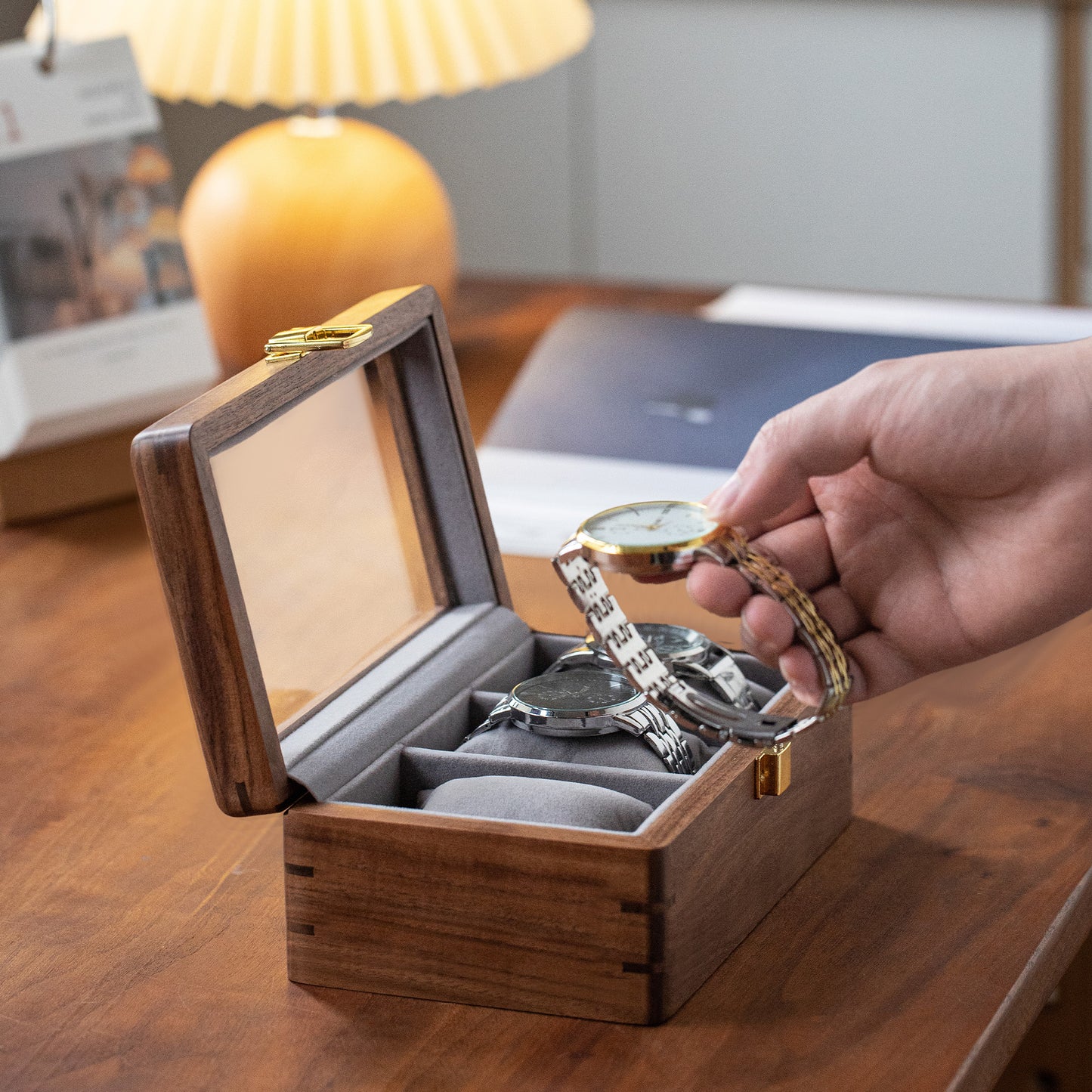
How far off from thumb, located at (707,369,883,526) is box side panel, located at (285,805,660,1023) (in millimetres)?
174

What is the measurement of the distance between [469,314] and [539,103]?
1355 mm

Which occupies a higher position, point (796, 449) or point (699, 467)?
point (796, 449)

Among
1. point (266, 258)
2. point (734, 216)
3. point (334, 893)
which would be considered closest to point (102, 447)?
point (266, 258)

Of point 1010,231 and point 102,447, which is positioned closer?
point 102,447

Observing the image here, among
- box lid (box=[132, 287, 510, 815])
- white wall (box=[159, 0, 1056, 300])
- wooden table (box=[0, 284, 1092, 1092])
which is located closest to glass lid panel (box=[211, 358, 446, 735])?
box lid (box=[132, 287, 510, 815])

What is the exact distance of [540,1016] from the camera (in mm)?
562

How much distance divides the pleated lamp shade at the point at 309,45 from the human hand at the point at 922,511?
0.69 m

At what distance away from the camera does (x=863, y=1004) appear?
571mm

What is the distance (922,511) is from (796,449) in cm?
13

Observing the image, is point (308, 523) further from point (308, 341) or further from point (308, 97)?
point (308, 97)

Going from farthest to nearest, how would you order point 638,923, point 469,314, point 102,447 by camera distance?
point 469,314 → point 102,447 → point 638,923

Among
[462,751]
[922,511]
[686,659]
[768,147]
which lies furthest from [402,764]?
[768,147]

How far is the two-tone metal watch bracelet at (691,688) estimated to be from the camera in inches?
23.0

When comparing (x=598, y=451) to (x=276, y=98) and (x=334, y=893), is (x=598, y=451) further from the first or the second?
(x=334, y=893)
